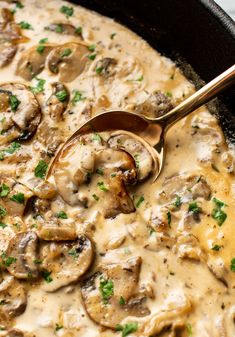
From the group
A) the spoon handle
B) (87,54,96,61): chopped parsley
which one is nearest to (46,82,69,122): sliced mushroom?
(87,54,96,61): chopped parsley

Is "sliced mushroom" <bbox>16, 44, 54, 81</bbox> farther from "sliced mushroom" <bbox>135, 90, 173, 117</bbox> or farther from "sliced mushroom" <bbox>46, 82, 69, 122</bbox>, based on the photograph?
"sliced mushroom" <bbox>135, 90, 173, 117</bbox>

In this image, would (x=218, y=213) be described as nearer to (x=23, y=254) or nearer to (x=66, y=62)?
(x=23, y=254)

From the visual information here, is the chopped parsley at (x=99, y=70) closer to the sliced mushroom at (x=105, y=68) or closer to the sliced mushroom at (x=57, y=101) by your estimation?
the sliced mushroom at (x=105, y=68)

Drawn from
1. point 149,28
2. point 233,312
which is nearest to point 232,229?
point 233,312

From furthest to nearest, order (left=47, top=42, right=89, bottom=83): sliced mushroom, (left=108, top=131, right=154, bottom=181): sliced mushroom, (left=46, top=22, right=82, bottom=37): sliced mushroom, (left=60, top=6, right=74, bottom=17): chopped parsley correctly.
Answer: (left=60, top=6, right=74, bottom=17): chopped parsley < (left=46, top=22, right=82, bottom=37): sliced mushroom < (left=47, top=42, right=89, bottom=83): sliced mushroom < (left=108, top=131, right=154, bottom=181): sliced mushroom

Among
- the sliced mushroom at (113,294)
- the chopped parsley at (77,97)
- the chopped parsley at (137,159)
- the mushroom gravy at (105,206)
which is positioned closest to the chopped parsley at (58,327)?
the mushroom gravy at (105,206)
